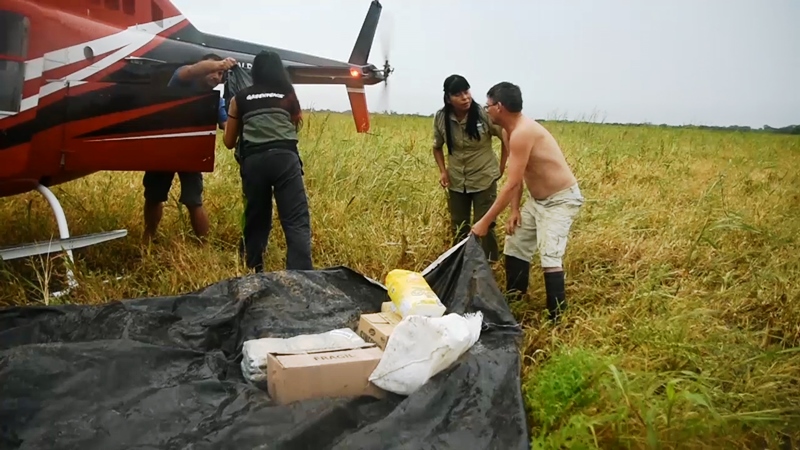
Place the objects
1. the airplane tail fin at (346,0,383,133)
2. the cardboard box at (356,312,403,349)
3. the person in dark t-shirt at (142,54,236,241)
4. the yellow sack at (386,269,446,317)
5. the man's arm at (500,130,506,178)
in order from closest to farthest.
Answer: the cardboard box at (356,312,403,349) < the yellow sack at (386,269,446,317) < the person in dark t-shirt at (142,54,236,241) < the man's arm at (500,130,506,178) < the airplane tail fin at (346,0,383,133)

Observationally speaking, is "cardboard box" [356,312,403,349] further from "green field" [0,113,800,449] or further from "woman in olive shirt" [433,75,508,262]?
"woman in olive shirt" [433,75,508,262]

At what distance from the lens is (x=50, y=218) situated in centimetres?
415

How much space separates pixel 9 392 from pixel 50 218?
2.55 m

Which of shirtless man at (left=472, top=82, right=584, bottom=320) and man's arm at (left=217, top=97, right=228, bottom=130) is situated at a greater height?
man's arm at (left=217, top=97, right=228, bottom=130)

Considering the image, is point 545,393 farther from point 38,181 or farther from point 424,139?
point 424,139

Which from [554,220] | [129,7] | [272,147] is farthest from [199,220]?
[554,220]

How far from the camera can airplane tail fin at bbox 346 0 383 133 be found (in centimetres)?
654

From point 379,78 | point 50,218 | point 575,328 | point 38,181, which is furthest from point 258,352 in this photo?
point 379,78

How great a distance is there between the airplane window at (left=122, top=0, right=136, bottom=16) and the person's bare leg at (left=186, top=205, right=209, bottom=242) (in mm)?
1172

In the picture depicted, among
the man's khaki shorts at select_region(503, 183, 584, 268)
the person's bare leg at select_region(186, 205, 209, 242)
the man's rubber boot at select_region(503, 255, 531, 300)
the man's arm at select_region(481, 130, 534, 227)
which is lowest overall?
the man's rubber boot at select_region(503, 255, 531, 300)

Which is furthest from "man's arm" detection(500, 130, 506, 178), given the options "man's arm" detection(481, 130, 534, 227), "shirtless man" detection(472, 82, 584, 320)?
"man's arm" detection(481, 130, 534, 227)

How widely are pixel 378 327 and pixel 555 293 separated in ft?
3.63

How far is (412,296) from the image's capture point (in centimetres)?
266

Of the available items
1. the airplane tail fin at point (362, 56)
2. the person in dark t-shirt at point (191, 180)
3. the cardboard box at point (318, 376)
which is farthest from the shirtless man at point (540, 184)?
the airplane tail fin at point (362, 56)
